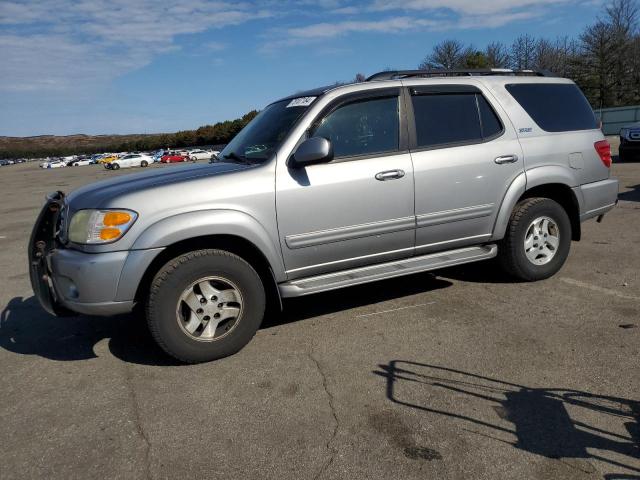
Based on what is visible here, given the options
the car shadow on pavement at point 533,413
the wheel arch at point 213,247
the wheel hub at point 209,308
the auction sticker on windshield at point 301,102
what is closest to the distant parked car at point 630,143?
the auction sticker on windshield at point 301,102

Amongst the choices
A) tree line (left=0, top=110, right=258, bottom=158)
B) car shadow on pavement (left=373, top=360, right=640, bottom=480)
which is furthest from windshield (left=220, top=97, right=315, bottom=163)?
tree line (left=0, top=110, right=258, bottom=158)

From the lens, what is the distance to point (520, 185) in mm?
4754

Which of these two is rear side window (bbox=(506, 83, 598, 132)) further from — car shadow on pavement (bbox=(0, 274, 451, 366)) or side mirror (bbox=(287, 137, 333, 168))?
side mirror (bbox=(287, 137, 333, 168))

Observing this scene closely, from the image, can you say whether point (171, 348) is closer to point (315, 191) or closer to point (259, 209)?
point (259, 209)

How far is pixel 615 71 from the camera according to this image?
171 feet

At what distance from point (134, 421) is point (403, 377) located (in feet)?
5.37

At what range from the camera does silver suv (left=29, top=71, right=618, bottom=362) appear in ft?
11.6

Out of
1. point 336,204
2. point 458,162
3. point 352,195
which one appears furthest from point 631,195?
point 336,204

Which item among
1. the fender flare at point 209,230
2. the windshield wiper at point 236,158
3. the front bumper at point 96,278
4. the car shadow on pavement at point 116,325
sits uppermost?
the windshield wiper at point 236,158

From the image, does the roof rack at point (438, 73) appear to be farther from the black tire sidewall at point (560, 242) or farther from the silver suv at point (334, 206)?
the black tire sidewall at point (560, 242)

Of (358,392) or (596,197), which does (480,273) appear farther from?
(358,392)

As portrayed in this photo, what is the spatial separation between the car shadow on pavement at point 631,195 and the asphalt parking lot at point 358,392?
5121 mm

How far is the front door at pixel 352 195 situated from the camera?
154 inches

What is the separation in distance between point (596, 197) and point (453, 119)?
1.80 meters
